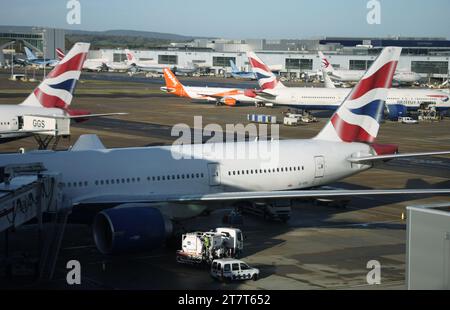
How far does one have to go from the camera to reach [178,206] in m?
34.3

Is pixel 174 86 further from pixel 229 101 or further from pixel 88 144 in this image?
pixel 88 144

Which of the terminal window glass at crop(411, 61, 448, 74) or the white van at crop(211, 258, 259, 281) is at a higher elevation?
the terminal window glass at crop(411, 61, 448, 74)

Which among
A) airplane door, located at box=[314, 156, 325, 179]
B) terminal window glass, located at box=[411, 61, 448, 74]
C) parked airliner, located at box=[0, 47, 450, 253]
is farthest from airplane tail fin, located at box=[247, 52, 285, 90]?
terminal window glass, located at box=[411, 61, 448, 74]

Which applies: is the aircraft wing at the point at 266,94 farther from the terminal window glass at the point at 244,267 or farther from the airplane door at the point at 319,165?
the terminal window glass at the point at 244,267

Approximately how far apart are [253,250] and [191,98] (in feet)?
309

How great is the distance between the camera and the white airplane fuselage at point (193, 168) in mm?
34156

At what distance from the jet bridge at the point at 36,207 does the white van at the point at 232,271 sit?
257 inches

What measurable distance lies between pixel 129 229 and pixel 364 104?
1811cm

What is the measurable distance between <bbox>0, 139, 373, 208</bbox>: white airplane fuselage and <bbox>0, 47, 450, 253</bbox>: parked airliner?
0.05 metres

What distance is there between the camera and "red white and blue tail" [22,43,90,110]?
55.0 m

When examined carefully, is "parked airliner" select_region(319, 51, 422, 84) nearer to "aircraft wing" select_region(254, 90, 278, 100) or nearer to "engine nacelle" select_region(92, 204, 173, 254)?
"aircraft wing" select_region(254, 90, 278, 100)

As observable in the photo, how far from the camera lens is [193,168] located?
37.2m

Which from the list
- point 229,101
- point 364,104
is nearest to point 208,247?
point 364,104
